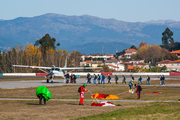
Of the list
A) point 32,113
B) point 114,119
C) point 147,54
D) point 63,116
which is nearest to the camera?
point 114,119

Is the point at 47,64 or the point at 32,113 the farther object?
the point at 47,64

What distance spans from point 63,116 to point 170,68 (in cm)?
13115

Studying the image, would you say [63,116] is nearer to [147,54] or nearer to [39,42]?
[39,42]

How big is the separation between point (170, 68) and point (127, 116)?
13066cm

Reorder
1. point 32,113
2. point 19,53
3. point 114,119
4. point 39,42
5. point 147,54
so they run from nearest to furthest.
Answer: point 114,119, point 32,113, point 19,53, point 39,42, point 147,54

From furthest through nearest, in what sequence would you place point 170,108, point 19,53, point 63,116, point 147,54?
point 147,54
point 19,53
point 170,108
point 63,116

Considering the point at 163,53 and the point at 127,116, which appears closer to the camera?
the point at 127,116

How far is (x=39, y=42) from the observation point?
159250 mm

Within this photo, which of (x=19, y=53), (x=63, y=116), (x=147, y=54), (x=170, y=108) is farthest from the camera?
(x=147, y=54)

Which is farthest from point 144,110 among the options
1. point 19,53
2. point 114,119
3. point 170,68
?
point 170,68

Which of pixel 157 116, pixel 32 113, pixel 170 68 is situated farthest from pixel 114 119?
pixel 170 68

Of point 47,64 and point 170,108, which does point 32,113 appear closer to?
point 170,108

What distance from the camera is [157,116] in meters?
15.2

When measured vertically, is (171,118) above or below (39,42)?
below
